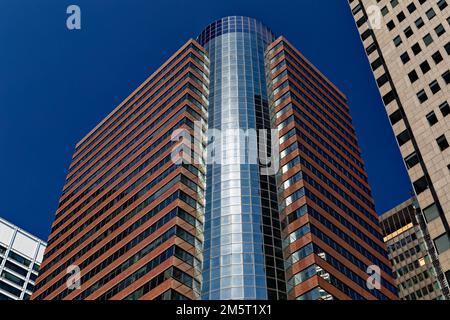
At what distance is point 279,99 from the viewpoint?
101625 millimetres

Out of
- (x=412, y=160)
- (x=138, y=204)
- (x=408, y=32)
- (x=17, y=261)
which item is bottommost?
(x=412, y=160)

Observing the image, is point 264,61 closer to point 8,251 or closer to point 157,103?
point 157,103

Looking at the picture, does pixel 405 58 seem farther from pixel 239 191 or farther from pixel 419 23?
pixel 239 191

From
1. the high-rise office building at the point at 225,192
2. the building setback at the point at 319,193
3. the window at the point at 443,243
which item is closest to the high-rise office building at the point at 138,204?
the high-rise office building at the point at 225,192

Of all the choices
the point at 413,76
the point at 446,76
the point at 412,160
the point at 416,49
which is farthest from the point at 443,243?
the point at 416,49

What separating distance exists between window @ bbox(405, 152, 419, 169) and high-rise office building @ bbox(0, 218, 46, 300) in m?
110

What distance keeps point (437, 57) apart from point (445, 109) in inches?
259

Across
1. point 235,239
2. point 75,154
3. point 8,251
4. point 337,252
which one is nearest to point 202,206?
point 235,239

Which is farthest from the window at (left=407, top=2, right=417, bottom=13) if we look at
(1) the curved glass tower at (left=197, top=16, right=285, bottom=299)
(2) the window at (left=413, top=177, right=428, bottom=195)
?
(1) the curved glass tower at (left=197, top=16, right=285, bottom=299)

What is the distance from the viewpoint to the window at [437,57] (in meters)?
53.1

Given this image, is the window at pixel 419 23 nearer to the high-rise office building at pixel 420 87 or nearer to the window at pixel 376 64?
the high-rise office building at pixel 420 87

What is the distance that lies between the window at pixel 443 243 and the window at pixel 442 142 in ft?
25.6

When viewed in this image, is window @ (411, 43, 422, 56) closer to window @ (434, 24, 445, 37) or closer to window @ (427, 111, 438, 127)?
window @ (434, 24, 445, 37)

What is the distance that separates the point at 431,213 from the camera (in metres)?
47.2
